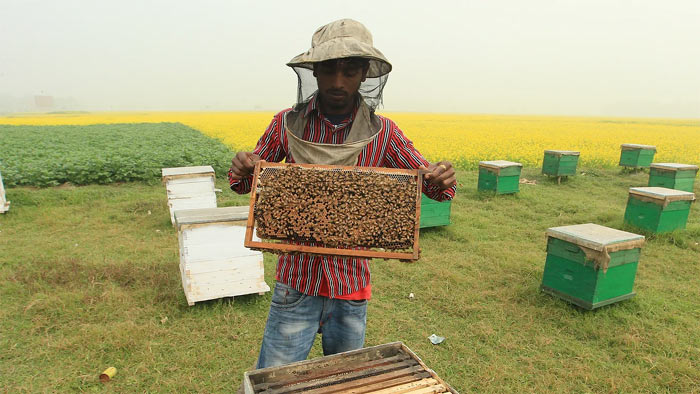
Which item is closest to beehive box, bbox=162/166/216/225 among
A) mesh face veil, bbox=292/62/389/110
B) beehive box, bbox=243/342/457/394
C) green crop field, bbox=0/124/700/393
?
green crop field, bbox=0/124/700/393

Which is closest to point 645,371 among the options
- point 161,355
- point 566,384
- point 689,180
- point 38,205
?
point 566,384

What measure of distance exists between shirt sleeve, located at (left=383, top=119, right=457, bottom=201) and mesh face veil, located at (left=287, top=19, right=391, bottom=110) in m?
0.30

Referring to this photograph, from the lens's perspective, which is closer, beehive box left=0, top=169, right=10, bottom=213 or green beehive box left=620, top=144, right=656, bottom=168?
beehive box left=0, top=169, right=10, bottom=213

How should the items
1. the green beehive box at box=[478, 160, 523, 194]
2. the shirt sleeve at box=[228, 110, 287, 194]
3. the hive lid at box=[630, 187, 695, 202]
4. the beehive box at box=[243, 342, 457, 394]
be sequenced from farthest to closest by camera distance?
the green beehive box at box=[478, 160, 523, 194] < the hive lid at box=[630, 187, 695, 202] < the shirt sleeve at box=[228, 110, 287, 194] < the beehive box at box=[243, 342, 457, 394]

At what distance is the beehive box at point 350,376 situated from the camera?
1773mm

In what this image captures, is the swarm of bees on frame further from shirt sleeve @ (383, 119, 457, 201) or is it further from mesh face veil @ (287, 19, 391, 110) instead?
mesh face veil @ (287, 19, 391, 110)

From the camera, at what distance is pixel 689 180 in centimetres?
1002

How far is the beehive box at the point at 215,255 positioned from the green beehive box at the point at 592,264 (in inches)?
144

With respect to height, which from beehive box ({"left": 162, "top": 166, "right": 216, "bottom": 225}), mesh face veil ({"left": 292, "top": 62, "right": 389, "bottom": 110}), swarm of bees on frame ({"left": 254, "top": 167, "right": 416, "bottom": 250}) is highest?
mesh face veil ({"left": 292, "top": 62, "right": 389, "bottom": 110})

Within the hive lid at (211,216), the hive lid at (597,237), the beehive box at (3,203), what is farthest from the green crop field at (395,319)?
the hive lid at (211,216)

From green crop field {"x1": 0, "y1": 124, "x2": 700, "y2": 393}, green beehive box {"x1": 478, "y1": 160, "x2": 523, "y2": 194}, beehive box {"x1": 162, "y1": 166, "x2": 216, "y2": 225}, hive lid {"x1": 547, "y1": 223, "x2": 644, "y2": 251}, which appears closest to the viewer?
green crop field {"x1": 0, "y1": 124, "x2": 700, "y2": 393}

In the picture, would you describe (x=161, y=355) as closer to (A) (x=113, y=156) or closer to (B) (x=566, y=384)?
(B) (x=566, y=384)

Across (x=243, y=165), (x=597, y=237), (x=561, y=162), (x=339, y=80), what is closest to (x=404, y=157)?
(x=339, y=80)

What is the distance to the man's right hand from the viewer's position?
6.80 feet
